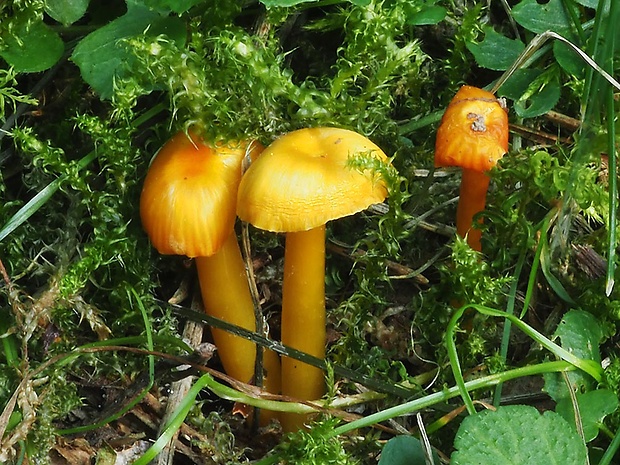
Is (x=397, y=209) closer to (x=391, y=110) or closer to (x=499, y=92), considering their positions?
(x=391, y=110)

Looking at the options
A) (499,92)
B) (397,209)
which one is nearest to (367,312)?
(397,209)

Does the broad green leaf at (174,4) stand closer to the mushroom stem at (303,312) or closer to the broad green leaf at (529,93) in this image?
the mushroom stem at (303,312)

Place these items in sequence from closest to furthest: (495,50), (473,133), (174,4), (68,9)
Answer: (473,133)
(174,4)
(68,9)
(495,50)

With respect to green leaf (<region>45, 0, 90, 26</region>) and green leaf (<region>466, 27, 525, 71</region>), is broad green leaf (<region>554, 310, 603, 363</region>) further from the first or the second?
green leaf (<region>45, 0, 90, 26</region>)

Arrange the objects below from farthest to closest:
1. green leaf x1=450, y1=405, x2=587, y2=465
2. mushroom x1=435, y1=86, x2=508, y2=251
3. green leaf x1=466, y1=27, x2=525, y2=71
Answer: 1. green leaf x1=466, y1=27, x2=525, y2=71
2. mushroom x1=435, y1=86, x2=508, y2=251
3. green leaf x1=450, y1=405, x2=587, y2=465

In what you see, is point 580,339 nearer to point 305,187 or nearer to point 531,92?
point 531,92

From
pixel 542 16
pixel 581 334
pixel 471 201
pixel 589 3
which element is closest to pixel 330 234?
pixel 471 201

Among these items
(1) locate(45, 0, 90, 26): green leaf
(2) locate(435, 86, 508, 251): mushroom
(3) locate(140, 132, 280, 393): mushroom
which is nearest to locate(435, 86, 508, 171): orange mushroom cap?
(2) locate(435, 86, 508, 251): mushroom
